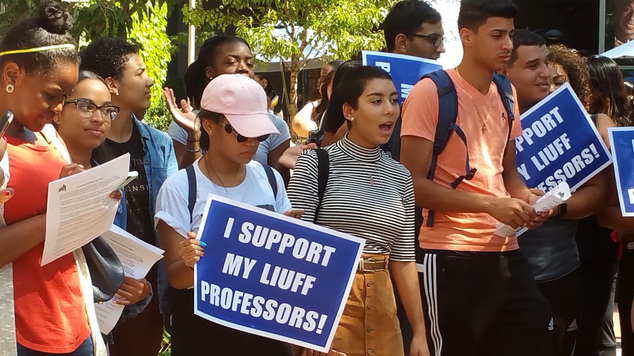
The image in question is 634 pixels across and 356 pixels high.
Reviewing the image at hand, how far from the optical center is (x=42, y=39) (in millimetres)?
3461

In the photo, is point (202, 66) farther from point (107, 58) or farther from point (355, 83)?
point (355, 83)

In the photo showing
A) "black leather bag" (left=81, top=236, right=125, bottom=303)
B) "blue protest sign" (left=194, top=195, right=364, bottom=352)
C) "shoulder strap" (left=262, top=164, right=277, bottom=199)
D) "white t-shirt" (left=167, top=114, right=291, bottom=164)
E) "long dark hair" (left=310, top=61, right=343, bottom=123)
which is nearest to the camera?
"black leather bag" (left=81, top=236, right=125, bottom=303)

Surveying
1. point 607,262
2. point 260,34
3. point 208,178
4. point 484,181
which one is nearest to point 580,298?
point 607,262

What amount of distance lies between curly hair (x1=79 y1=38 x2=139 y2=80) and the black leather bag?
1635mm

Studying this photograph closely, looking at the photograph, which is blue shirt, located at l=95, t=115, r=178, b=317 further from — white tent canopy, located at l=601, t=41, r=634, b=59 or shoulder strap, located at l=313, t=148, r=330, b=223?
white tent canopy, located at l=601, t=41, r=634, b=59

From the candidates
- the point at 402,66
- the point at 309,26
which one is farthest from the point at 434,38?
the point at 309,26

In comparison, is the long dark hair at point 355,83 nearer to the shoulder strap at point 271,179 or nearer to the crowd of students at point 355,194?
the crowd of students at point 355,194

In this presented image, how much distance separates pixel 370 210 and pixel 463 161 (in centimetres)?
70

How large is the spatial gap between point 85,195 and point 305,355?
58.8 inches

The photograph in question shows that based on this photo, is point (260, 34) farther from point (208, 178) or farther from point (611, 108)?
point (208, 178)

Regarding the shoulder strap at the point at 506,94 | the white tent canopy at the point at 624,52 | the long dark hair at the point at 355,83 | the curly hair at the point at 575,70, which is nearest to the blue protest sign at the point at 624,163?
the shoulder strap at the point at 506,94

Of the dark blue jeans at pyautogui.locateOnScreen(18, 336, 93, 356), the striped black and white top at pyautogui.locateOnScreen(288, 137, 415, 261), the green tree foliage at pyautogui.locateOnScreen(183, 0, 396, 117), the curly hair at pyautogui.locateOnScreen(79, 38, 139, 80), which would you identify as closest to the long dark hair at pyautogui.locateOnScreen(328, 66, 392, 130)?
the striped black and white top at pyautogui.locateOnScreen(288, 137, 415, 261)

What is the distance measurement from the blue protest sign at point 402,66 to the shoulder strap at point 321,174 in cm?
146

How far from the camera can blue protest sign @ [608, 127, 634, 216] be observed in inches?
202
